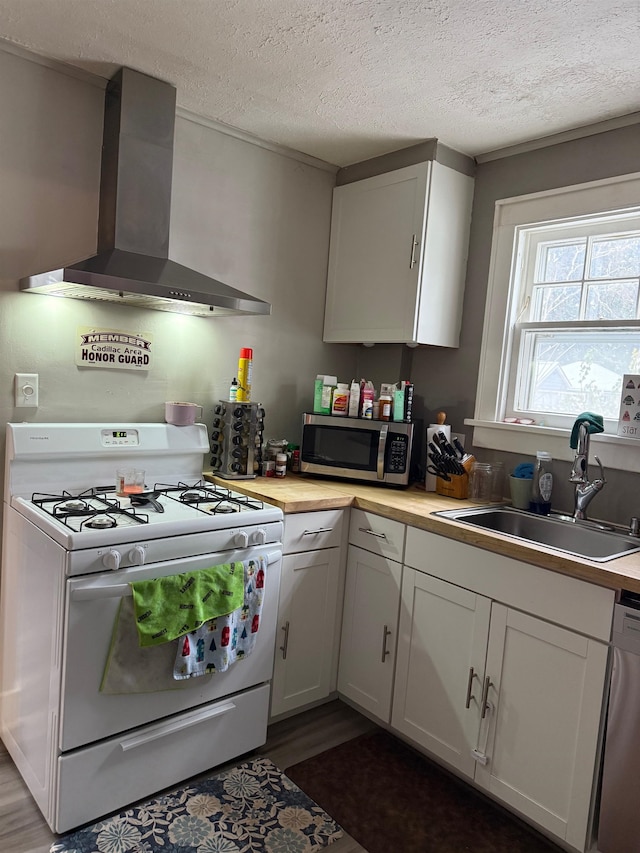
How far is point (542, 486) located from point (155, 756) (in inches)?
65.3

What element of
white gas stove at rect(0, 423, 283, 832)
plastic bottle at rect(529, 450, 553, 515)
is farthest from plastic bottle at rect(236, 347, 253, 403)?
plastic bottle at rect(529, 450, 553, 515)

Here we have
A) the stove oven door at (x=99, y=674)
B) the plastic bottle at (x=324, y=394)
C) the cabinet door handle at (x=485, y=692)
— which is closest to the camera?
the stove oven door at (x=99, y=674)

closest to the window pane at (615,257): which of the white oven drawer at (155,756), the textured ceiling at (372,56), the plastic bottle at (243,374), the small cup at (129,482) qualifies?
the textured ceiling at (372,56)

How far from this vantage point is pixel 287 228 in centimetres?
294

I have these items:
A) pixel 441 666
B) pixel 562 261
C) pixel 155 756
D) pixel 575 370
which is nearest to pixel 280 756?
pixel 155 756

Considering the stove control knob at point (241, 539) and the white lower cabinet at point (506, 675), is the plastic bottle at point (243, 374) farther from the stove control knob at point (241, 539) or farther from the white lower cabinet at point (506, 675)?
the white lower cabinet at point (506, 675)

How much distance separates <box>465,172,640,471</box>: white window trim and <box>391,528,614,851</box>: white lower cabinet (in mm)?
697

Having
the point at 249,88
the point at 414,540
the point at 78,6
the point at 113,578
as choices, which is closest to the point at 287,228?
the point at 249,88

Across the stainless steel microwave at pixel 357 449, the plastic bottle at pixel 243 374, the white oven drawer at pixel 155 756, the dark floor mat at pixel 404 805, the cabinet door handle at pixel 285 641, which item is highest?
the plastic bottle at pixel 243 374

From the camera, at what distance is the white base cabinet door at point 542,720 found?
5.66ft

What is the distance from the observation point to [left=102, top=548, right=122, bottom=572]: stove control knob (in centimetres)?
174

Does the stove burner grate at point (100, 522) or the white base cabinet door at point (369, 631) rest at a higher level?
the stove burner grate at point (100, 522)

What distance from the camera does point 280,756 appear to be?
223cm

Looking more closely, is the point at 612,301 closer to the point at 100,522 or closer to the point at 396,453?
the point at 396,453
